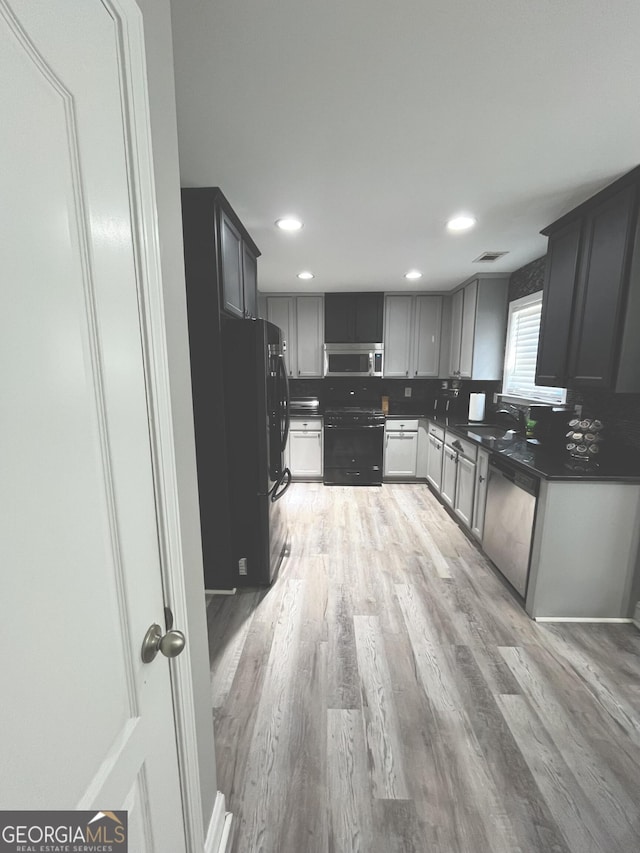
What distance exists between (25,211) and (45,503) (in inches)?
13.4

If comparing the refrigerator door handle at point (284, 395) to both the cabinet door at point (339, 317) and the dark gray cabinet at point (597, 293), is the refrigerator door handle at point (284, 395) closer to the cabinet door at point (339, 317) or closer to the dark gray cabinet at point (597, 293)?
the dark gray cabinet at point (597, 293)

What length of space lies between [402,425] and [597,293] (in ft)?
8.32

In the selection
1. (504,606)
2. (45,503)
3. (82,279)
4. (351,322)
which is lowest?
(504,606)

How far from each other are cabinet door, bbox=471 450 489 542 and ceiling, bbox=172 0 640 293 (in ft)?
5.56

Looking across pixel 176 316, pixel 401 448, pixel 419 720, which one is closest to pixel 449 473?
pixel 401 448

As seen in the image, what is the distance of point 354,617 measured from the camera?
6.77ft

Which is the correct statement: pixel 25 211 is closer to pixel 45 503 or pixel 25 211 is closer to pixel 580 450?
pixel 45 503

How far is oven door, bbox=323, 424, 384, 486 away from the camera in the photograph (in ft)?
13.9

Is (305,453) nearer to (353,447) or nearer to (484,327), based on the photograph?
(353,447)

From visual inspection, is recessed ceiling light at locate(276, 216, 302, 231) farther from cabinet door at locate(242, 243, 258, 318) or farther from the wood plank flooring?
the wood plank flooring

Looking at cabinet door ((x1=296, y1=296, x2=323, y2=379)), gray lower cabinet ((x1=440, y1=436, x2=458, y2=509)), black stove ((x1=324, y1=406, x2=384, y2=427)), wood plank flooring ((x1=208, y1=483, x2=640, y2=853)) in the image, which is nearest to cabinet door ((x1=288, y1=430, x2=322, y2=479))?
black stove ((x1=324, y1=406, x2=384, y2=427))

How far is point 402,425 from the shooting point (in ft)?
14.2

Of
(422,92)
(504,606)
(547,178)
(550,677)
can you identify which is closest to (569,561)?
(504,606)

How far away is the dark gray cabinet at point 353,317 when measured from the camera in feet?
14.1
